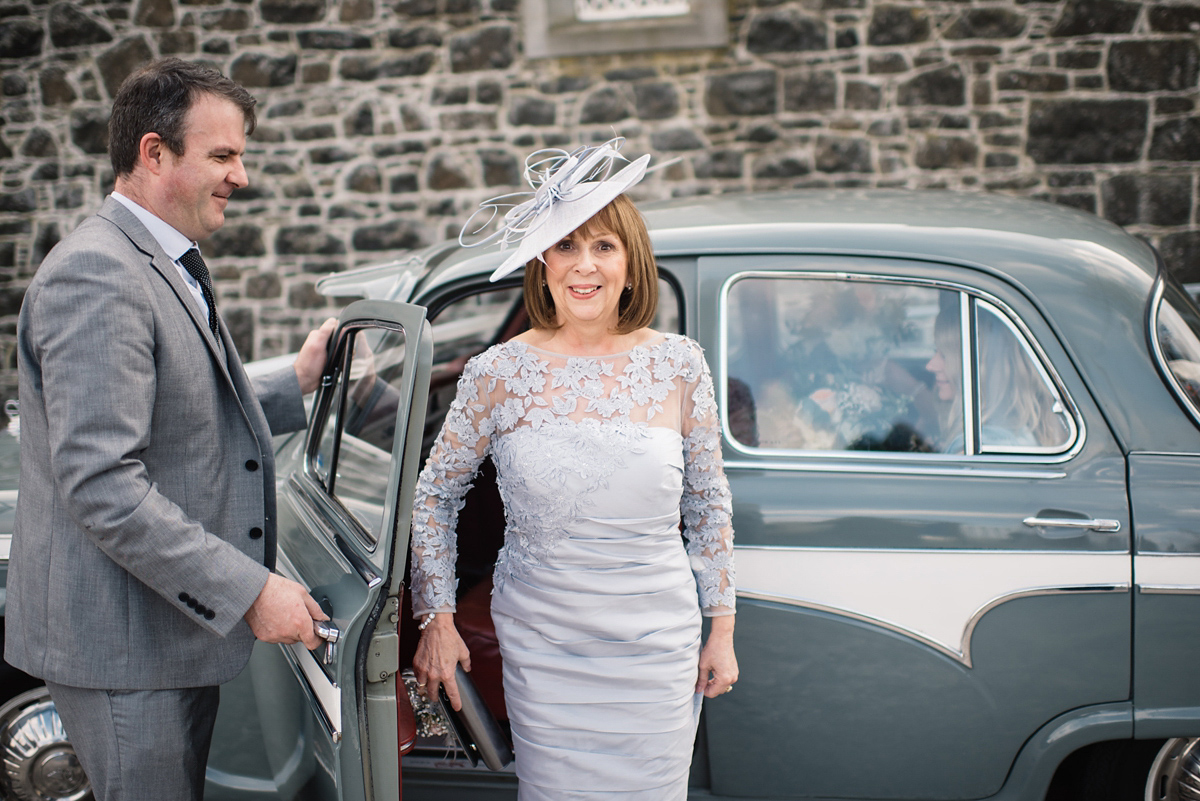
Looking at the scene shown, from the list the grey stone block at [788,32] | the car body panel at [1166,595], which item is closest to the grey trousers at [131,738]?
the car body panel at [1166,595]

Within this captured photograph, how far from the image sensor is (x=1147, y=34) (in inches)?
272

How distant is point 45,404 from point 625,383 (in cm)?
115

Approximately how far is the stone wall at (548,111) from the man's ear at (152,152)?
20.1 ft

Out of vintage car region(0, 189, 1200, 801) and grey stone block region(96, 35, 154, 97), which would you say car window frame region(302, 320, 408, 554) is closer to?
vintage car region(0, 189, 1200, 801)

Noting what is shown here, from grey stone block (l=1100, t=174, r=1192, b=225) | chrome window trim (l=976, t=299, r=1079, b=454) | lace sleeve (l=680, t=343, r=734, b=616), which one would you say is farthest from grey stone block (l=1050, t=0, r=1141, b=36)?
lace sleeve (l=680, t=343, r=734, b=616)

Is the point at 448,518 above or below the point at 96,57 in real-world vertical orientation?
below

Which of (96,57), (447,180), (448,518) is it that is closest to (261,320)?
(447,180)

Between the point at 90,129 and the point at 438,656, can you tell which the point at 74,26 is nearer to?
the point at 90,129

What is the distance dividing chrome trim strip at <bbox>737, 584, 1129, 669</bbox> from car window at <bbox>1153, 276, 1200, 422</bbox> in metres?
0.53

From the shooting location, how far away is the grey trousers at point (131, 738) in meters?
1.73

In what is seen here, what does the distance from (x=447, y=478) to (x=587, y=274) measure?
1.86 ft

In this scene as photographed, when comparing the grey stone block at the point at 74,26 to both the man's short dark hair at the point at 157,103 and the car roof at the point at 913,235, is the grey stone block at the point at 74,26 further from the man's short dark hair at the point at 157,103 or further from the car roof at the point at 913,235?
the man's short dark hair at the point at 157,103

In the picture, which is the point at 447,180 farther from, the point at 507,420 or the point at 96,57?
the point at 507,420

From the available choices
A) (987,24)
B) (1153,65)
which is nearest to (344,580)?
(987,24)
